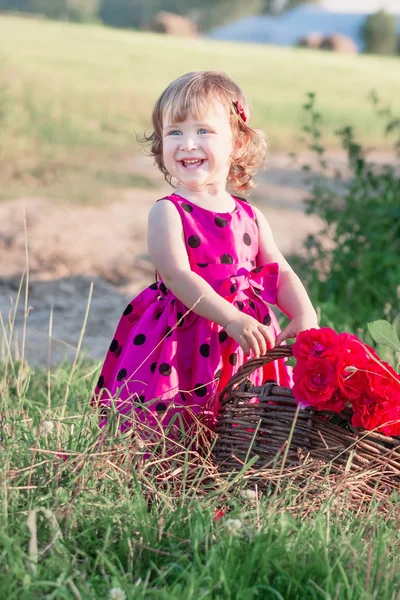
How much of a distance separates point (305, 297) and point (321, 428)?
0.57 metres

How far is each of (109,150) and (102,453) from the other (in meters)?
9.33

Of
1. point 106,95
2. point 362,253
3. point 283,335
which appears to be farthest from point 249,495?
point 106,95

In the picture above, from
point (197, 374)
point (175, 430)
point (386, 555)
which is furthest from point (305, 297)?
point (386, 555)

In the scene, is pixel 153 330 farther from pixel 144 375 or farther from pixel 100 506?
pixel 100 506

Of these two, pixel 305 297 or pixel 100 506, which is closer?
pixel 100 506

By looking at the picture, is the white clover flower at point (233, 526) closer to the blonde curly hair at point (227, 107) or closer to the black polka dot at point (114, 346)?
the black polka dot at point (114, 346)

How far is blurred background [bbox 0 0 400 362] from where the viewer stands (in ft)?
16.9

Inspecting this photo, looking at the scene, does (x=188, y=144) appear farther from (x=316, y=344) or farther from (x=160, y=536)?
(x=160, y=536)

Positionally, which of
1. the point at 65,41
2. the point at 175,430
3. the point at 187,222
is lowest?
the point at 175,430

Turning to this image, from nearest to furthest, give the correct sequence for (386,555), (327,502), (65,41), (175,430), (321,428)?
1. (386,555)
2. (327,502)
3. (321,428)
4. (175,430)
5. (65,41)

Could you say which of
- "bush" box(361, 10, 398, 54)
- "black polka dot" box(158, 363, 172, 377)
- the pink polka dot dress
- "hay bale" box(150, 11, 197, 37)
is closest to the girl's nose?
the pink polka dot dress

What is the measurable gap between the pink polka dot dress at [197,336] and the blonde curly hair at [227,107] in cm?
20

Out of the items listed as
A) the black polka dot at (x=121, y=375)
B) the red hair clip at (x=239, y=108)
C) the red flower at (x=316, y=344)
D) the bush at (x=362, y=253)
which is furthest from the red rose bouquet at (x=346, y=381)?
the bush at (x=362, y=253)

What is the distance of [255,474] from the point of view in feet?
6.93
